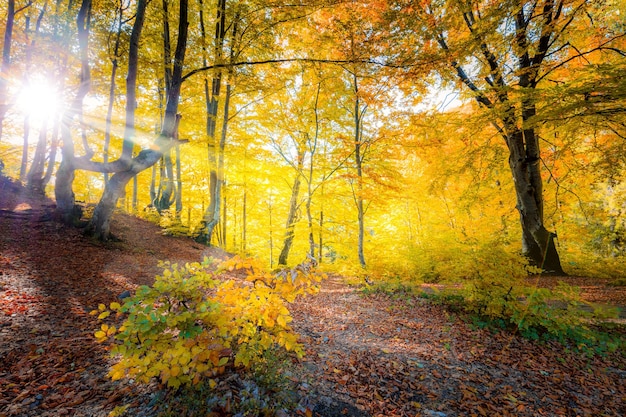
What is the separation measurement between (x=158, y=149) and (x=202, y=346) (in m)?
5.38

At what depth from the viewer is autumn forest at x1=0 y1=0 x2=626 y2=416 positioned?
4.59 metres

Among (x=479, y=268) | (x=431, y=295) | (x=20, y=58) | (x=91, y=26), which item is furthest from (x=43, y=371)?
(x=20, y=58)

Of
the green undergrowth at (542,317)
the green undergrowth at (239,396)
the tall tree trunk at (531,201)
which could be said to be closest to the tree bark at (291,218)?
the green undergrowth at (542,317)

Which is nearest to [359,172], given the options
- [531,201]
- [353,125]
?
[353,125]

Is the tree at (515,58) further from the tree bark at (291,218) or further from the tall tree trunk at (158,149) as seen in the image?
the tree bark at (291,218)

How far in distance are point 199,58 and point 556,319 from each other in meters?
10.4

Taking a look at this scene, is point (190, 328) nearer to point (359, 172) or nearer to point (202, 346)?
point (202, 346)

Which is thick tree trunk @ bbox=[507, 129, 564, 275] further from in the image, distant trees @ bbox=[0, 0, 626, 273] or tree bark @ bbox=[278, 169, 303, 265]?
tree bark @ bbox=[278, 169, 303, 265]

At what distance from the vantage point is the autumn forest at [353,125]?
4.59 meters

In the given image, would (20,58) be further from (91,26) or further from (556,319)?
(556,319)

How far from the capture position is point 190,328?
1979mm

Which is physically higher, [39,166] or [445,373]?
[39,166]

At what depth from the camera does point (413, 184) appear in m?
A: 11.2

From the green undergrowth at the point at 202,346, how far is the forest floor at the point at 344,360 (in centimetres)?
40
